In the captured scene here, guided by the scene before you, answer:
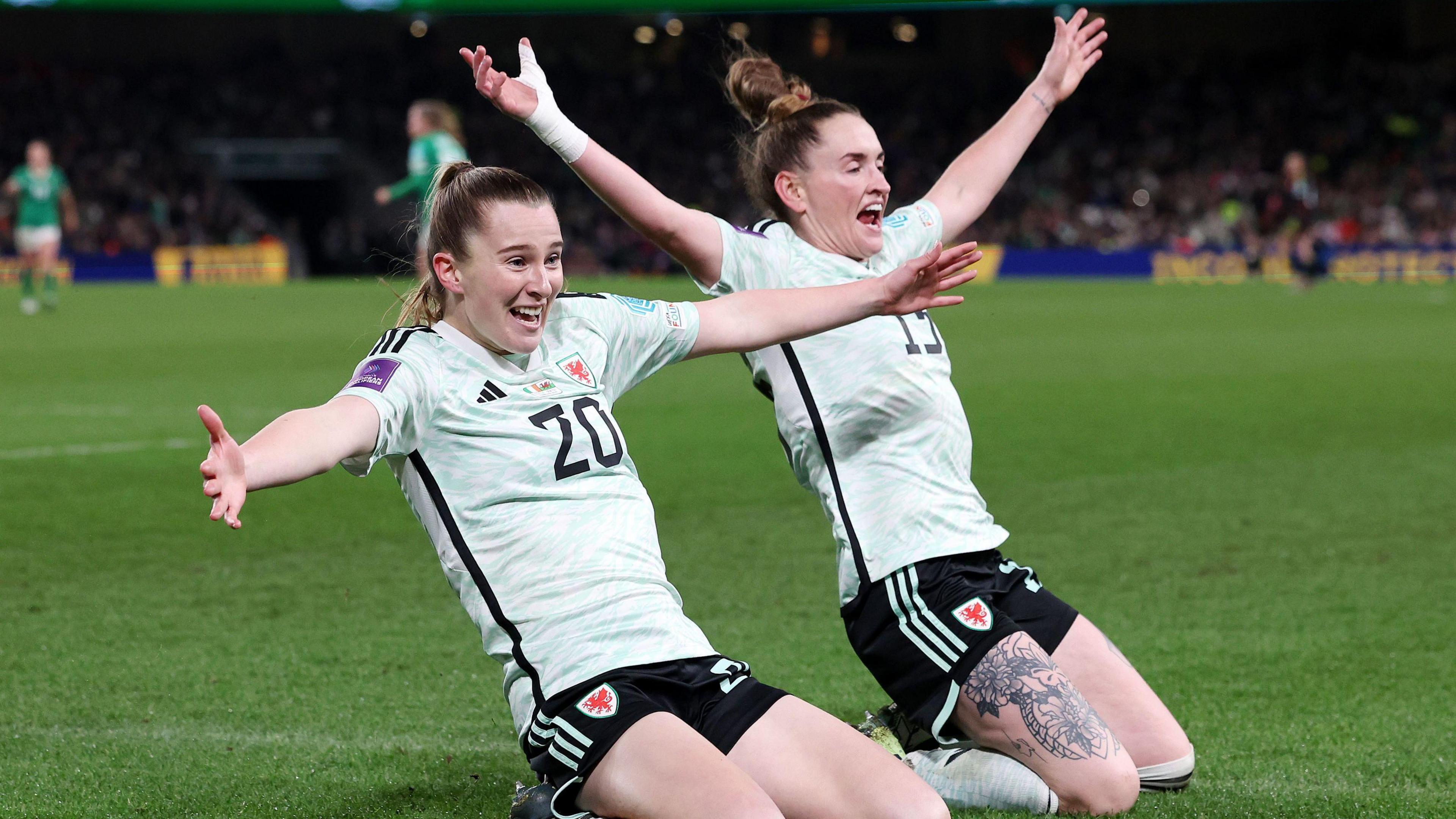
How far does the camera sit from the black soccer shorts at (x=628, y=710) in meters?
3.03

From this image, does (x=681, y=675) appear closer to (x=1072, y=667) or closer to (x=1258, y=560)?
(x=1072, y=667)

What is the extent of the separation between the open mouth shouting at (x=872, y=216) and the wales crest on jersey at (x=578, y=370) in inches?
44.3

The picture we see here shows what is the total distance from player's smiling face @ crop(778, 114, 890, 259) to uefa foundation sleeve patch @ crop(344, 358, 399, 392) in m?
1.47

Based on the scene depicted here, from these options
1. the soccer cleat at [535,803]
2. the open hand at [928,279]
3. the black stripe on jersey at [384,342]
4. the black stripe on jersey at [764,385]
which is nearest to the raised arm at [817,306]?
the open hand at [928,279]

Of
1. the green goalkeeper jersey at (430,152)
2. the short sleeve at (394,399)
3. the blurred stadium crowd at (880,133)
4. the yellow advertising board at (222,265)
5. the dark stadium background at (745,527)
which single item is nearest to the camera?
the short sleeve at (394,399)

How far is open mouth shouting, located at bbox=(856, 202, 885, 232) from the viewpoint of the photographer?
420cm

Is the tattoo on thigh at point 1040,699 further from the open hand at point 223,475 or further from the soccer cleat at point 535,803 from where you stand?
the open hand at point 223,475

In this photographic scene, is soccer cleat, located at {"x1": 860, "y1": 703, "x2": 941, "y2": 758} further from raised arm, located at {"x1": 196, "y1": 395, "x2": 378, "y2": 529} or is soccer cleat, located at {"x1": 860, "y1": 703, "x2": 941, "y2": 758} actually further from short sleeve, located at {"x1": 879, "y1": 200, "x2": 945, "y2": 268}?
raised arm, located at {"x1": 196, "y1": 395, "x2": 378, "y2": 529}

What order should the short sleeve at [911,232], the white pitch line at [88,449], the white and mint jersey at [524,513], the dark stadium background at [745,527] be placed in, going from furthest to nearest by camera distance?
the white pitch line at [88,449], the short sleeve at [911,232], the dark stadium background at [745,527], the white and mint jersey at [524,513]

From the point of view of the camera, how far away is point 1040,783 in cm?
364

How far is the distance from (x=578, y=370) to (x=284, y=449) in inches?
30.2

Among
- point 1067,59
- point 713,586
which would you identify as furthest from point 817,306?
point 713,586

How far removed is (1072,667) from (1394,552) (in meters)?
3.45

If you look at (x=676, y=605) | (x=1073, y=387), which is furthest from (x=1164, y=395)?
(x=676, y=605)
